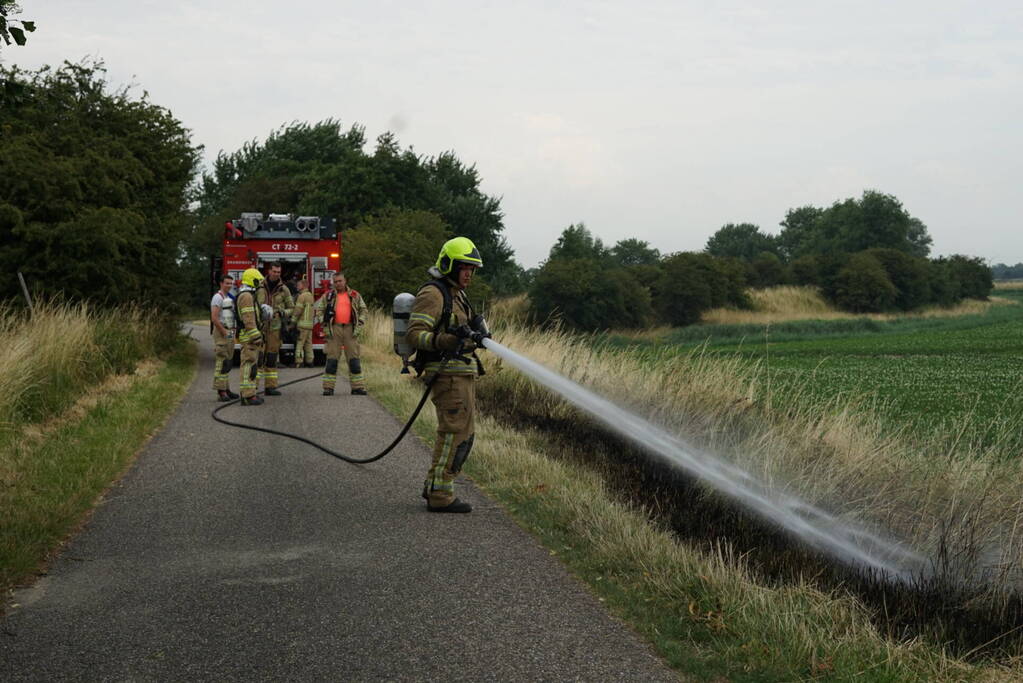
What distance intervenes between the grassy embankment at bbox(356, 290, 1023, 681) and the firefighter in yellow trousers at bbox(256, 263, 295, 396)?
2.78 metres

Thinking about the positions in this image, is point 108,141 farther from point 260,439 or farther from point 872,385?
point 872,385

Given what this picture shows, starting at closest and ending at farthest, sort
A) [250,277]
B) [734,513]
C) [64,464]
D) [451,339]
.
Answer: [451,339]
[734,513]
[64,464]
[250,277]

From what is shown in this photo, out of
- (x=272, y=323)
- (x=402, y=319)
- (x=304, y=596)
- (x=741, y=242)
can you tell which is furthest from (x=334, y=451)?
(x=741, y=242)

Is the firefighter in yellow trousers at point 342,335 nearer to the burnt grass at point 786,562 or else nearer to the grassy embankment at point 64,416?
the grassy embankment at point 64,416

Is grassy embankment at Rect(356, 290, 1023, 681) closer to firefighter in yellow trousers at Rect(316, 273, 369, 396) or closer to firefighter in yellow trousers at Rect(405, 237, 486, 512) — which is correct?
firefighter in yellow trousers at Rect(405, 237, 486, 512)

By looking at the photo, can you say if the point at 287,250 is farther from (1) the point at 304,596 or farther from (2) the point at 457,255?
(1) the point at 304,596

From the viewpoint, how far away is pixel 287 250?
70.1 feet

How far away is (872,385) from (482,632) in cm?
1744

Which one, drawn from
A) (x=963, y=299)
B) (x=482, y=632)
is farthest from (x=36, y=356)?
(x=963, y=299)

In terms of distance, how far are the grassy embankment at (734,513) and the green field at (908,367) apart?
0.67 metres

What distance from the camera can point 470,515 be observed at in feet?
24.7

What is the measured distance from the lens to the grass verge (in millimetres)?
6430

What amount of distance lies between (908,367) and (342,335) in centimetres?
1585

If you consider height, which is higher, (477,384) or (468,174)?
(468,174)
